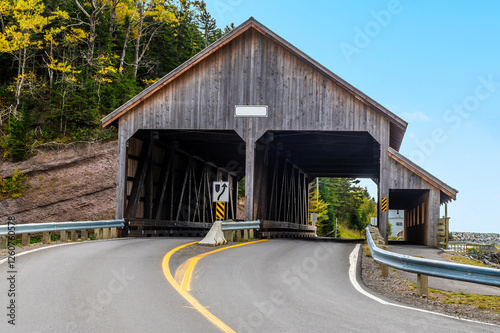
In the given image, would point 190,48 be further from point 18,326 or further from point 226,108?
point 18,326

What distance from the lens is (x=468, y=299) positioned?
8.87m

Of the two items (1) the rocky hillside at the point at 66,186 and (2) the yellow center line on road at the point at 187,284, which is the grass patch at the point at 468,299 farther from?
(1) the rocky hillside at the point at 66,186

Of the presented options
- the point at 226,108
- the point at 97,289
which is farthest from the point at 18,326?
the point at 226,108

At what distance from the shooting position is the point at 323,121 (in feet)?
72.4

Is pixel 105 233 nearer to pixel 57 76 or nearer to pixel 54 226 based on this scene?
pixel 54 226

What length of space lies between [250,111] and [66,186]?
40.1 ft

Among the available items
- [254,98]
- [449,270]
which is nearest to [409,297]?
[449,270]

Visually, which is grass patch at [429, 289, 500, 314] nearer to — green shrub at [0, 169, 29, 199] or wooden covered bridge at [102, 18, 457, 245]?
wooden covered bridge at [102, 18, 457, 245]

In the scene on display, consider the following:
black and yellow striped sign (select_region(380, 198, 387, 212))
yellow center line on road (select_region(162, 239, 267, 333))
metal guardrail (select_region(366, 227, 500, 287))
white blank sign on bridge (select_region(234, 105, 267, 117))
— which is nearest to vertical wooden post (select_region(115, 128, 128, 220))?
white blank sign on bridge (select_region(234, 105, 267, 117))

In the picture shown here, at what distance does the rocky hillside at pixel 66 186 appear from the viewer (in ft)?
92.6

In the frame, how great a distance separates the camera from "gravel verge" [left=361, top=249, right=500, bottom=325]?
7.35 meters

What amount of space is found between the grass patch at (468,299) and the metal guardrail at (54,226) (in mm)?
9459

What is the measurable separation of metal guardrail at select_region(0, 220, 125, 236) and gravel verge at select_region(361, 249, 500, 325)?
829 centimetres

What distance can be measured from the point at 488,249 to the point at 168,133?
30.5m
